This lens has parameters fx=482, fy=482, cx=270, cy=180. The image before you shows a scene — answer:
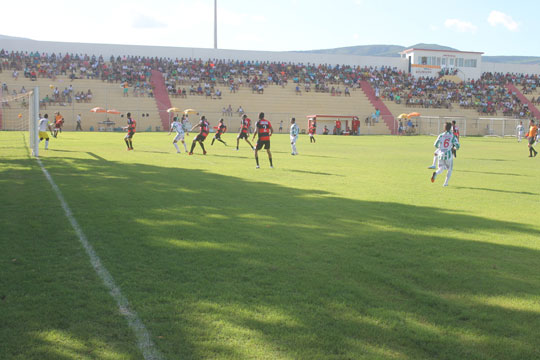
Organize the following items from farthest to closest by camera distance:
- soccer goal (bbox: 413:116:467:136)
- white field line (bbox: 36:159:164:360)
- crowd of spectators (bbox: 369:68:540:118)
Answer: crowd of spectators (bbox: 369:68:540:118) → soccer goal (bbox: 413:116:467:136) → white field line (bbox: 36:159:164:360)

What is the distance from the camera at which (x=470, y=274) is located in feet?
18.6

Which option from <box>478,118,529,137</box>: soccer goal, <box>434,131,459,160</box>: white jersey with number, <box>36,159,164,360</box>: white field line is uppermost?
<box>478,118,529,137</box>: soccer goal

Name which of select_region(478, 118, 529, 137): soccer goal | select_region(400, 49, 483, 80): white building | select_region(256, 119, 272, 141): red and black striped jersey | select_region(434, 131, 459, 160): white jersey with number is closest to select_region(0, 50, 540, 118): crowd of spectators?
select_region(400, 49, 483, 80): white building

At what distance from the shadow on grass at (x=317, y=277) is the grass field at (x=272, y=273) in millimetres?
21

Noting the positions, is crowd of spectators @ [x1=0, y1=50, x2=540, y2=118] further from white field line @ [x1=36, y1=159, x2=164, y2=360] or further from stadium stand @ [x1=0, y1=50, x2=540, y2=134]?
white field line @ [x1=36, y1=159, x2=164, y2=360]

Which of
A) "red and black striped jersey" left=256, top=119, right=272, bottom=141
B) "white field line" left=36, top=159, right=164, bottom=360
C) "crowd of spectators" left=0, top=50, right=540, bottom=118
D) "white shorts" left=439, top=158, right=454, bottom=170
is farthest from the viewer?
"crowd of spectators" left=0, top=50, right=540, bottom=118

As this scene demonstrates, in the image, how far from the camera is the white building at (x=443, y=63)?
70.8 metres

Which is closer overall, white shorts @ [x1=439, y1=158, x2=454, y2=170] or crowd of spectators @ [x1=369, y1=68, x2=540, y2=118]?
white shorts @ [x1=439, y1=158, x2=454, y2=170]

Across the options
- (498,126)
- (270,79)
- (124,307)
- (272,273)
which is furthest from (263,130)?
(498,126)

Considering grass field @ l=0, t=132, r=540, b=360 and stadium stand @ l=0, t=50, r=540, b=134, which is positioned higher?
stadium stand @ l=0, t=50, r=540, b=134

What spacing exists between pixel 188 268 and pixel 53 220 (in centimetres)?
338

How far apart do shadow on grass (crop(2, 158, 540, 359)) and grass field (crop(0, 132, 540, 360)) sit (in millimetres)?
21

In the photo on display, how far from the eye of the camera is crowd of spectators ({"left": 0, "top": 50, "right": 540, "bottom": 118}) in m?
54.6

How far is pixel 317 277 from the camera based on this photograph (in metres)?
5.44
